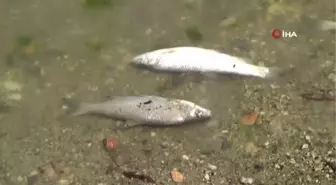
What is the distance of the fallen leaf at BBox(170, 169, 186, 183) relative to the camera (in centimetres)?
226

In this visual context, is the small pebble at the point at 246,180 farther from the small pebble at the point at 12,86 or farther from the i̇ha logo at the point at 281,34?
the small pebble at the point at 12,86

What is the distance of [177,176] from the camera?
2268 millimetres

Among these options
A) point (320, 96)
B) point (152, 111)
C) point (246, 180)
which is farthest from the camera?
point (320, 96)

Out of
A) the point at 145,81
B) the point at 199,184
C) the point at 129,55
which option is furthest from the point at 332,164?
the point at 129,55

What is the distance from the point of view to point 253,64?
266 centimetres

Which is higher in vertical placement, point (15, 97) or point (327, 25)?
point (327, 25)

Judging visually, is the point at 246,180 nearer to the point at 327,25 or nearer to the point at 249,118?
the point at 249,118

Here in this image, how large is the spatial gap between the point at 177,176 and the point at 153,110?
1.02ft

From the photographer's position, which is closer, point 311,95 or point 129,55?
point 311,95

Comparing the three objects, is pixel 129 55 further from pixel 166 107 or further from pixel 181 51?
pixel 166 107

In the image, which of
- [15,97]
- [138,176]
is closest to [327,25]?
[138,176]

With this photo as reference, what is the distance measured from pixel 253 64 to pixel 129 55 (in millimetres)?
604

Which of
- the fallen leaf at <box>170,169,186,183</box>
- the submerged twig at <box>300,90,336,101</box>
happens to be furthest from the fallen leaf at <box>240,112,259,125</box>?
the fallen leaf at <box>170,169,186,183</box>

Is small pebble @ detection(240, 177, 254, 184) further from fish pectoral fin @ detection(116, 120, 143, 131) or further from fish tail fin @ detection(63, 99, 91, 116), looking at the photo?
fish tail fin @ detection(63, 99, 91, 116)
